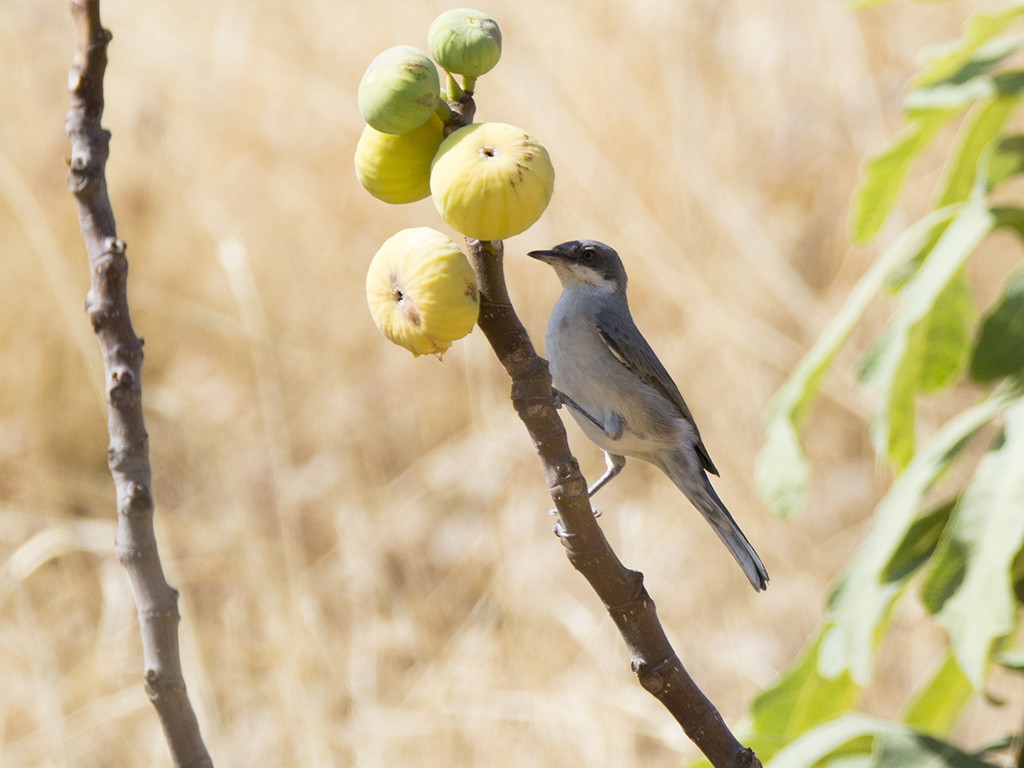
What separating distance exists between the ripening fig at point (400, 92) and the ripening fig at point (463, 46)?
0.02 meters

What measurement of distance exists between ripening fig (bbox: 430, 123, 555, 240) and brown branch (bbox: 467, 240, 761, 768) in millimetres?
65

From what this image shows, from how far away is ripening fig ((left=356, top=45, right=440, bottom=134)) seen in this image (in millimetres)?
861

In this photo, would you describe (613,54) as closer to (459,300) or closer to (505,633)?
(505,633)

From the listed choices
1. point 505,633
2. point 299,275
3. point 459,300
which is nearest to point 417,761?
point 505,633

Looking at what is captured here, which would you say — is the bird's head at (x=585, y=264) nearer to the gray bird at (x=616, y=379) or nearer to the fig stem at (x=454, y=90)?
the gray bird at (x=616, y=379)

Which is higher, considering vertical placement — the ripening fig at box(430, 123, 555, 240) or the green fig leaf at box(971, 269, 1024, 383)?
the green fig leaf at box(971, 269, 1024, 383)

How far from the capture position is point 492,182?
0.84 m

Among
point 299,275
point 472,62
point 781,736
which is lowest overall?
point 781,736

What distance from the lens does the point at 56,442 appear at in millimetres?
5625

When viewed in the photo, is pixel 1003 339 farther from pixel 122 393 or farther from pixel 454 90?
pixel 122 393

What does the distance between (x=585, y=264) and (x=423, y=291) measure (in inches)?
62.3

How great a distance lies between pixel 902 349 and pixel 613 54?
421 centimetres

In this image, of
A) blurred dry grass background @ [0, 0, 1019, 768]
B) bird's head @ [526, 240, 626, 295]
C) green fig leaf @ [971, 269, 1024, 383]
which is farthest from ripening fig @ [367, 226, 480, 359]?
blurred dry grass background @ [0, 0, 1019, 768]

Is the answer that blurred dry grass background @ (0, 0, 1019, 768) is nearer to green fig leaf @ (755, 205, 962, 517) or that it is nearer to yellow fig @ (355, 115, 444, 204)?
green fig leaf @ (755, 205, 962, 517)
